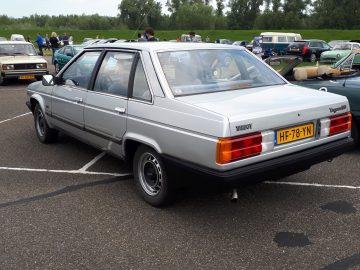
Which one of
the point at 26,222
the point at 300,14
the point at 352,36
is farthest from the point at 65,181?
the point at 300,14

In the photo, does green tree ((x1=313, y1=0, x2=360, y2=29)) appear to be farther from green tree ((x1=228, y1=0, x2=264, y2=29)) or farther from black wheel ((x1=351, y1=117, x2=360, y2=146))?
black wheel ((x1=351, y1=117, x2=360, y2=146))

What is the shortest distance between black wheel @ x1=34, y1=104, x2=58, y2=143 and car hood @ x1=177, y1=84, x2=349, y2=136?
3231 millimetres

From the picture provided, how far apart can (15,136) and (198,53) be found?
4.07 m

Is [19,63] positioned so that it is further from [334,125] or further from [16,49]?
[334,125]

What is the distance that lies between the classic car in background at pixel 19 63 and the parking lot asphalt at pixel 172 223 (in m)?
9.14

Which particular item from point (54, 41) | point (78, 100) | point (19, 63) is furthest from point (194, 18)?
point (78, 100)

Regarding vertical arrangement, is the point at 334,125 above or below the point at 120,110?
below

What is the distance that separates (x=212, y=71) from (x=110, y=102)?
1089 millimetres

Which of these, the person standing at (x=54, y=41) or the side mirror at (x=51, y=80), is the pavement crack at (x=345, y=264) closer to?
the side mirror at (x=51, y=80)

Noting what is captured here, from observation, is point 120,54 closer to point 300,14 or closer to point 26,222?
point 26,222

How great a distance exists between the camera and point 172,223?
3568 millimetres

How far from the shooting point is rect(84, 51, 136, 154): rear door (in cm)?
400

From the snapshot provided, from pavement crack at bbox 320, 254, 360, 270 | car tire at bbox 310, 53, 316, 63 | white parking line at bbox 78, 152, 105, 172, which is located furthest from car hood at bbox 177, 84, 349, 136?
car tire at bbox 310, 53, 316, 63

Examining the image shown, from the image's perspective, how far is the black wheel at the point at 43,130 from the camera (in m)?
6.02
